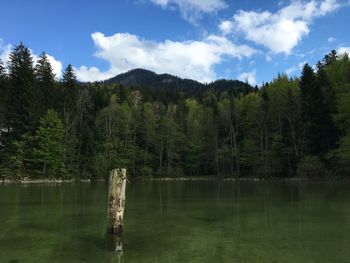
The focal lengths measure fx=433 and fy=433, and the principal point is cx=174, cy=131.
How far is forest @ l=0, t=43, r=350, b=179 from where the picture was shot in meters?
58.3

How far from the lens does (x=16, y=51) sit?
65.1m

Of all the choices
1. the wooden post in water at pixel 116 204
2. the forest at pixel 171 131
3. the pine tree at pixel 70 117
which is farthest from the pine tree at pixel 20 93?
the wooden post in water at pixel 116 204

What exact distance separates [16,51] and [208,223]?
2235 inches

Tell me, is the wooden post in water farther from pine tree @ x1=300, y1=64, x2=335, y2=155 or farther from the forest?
pine tree @ x1=300, y1=64, x2=335, y2=155

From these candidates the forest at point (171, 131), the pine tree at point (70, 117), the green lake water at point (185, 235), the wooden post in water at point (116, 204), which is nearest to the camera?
the green lake water at point (185, 235)

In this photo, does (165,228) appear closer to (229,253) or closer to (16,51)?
(229,253)

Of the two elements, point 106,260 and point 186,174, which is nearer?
point 106,260

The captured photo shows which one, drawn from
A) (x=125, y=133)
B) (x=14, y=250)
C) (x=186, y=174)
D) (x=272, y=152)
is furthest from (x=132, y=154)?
(x=14, y=250)

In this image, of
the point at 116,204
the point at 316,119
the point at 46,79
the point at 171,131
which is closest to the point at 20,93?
the point at 46,79

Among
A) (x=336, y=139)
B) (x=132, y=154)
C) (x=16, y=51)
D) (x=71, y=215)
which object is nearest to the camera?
(x=71, y=215)

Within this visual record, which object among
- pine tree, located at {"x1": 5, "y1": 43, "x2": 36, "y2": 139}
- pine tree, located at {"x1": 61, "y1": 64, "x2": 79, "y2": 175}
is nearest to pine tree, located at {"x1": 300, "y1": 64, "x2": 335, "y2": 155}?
pine tree, located at {"x1": 61, "y1": 64, "x2": 79, "y2": 175}

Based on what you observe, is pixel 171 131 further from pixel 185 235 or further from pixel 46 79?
pixel 185 235

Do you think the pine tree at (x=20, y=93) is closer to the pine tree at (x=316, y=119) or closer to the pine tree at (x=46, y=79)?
the pine tree at (x=46, y=79)

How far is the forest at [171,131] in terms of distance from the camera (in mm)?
58281
